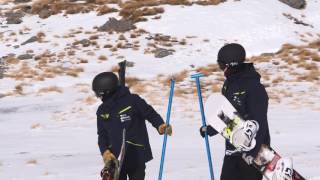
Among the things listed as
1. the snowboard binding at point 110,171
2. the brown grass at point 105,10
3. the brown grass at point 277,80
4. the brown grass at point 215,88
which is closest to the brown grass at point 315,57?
the brown grass at point 277,80

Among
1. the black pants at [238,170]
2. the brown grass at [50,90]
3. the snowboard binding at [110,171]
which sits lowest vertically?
the brown grass at [50,90]

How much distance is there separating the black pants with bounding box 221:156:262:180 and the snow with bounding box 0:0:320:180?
2571 mm

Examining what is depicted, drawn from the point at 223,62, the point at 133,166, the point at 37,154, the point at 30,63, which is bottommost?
the point at 30,63

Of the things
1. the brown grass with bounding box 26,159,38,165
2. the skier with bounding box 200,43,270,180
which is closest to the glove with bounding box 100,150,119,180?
the skier with bounding box 200,43,270,180

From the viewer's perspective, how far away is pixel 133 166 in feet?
16.9

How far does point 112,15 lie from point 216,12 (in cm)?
588

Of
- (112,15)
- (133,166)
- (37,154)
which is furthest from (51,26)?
(133,166)

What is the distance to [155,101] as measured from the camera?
16219mm

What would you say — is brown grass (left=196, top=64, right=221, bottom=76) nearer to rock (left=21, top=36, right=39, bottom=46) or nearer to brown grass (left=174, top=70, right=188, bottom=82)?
brown grass (left=174, top=70, right=188, bottom=82)

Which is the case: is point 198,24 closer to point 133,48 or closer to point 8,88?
point 133,48

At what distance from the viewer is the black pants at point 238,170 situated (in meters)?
→ 4.50

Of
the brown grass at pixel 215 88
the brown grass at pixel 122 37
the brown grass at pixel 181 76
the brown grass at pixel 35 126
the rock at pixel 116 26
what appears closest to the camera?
the brown grass at pixel 35 126

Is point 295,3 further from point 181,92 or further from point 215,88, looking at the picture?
point 181,92

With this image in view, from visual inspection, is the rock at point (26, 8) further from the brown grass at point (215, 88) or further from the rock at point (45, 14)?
the brown grass at point (215, 88)
